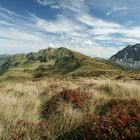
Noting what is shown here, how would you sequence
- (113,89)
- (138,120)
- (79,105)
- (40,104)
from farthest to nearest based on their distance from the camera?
(113,89), (40,104), (79,105), (138,120)

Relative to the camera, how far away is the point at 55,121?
579cm

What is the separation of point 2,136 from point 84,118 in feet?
6.88

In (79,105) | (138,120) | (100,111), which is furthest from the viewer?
(79,105)

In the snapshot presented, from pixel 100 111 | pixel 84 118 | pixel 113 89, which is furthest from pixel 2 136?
pixel 113 89

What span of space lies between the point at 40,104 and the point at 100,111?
2519 millimetres

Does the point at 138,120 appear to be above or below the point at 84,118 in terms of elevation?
above

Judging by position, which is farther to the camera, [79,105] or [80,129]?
[79,105]

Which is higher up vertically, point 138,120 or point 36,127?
point 138,120

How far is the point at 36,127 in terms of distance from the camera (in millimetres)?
5121

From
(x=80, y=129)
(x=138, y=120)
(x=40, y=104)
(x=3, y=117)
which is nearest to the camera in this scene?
(x=138, y=120)

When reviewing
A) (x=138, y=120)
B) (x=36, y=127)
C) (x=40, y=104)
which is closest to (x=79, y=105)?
(x=40, y=104)

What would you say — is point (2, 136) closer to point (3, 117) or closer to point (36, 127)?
point (36, 127)

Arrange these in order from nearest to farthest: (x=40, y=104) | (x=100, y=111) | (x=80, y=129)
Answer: (x=80, y=129) < (x=100, y=111) < (x=40, y=104)

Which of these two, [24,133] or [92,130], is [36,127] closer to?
[24,133]
